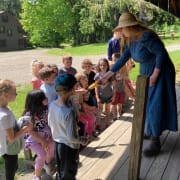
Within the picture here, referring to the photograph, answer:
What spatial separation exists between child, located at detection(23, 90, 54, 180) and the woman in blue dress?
26.2 inches

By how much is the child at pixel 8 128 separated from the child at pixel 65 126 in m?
0.35

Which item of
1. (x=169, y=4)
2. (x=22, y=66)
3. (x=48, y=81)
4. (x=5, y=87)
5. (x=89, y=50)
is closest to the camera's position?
(x=5, y=87)

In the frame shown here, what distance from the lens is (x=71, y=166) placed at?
2.92 meters

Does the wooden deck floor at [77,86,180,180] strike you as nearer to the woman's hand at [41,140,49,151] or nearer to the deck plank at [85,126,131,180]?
the deck plank at [85,126,131,180]

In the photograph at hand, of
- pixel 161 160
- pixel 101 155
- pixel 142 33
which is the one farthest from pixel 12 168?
pixel 142 33

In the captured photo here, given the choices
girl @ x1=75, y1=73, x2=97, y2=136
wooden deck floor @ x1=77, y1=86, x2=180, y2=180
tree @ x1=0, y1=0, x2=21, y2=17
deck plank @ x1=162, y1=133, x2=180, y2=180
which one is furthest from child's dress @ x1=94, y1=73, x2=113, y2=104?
tree @ x1=0, y1=0, x2=21, y2=17

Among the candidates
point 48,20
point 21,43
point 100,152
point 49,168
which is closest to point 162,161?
point 100,152

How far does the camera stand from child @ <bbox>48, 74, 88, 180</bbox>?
108 inches

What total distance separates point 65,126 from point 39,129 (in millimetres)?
842

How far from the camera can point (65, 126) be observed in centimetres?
277

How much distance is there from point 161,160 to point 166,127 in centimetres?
33

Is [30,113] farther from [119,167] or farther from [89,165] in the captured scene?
[119,167]

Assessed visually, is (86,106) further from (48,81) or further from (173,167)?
(173,167)

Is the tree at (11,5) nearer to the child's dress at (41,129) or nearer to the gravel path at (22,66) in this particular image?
the gravel path at (22,66)
